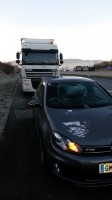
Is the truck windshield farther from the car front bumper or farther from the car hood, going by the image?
the car front bumper

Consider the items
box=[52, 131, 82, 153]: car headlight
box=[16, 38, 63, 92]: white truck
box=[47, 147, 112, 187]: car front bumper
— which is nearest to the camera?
box=[47, 147, 112, 187]: car front bumper

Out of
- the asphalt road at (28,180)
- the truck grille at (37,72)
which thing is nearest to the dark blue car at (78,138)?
the asphalt road at (28,180)

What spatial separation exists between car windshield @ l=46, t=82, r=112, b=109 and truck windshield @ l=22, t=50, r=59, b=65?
11387 mm

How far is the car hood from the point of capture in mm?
4871

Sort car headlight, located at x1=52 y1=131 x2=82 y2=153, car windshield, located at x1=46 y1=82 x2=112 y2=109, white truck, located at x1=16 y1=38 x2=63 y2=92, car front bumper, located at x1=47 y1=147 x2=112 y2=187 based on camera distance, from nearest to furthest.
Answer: car front bumper, located at x1=47 y1=147 x2=112 y2=187 → car headlight, located at x1=52 y1=131 x2=82 y2=153 → car windshield, located at x1=46 y1=82 x2=112 y2=109 → white truck, located at x1=16 y1=38 x2=63 y2=92

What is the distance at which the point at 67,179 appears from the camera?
482 cm

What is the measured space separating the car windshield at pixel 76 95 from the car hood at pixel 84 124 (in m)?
0.32

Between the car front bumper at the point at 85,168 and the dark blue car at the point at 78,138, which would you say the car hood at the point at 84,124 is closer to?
the dark blue car at the point at 78,138

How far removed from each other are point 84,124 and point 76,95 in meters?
1.66

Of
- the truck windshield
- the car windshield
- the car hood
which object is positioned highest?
the truck windshield

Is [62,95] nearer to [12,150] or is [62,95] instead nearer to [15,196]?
[12,150]

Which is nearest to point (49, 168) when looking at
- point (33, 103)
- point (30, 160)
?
point (30, 160)

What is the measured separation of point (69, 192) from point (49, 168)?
0.50m

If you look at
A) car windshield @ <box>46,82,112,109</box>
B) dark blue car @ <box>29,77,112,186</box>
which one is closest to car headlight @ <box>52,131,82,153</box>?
dark blue car @ <box>29,77,112,186</box>
